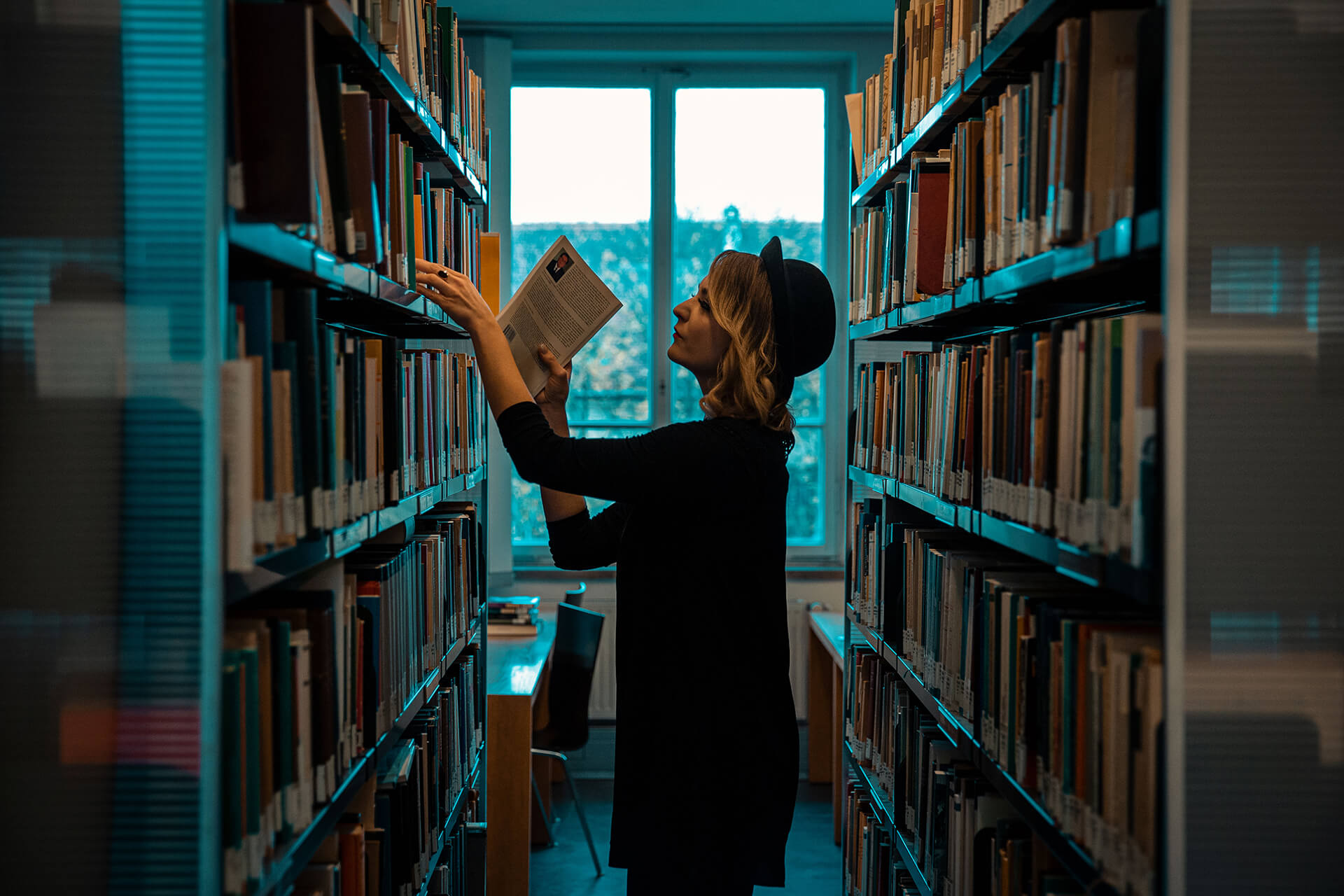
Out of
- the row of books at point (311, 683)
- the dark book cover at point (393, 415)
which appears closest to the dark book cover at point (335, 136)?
the dark book cover at point (393, 415)

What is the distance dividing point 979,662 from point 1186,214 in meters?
0.91

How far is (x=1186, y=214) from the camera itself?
1028mm

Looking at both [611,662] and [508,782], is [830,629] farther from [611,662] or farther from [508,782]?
[508,782]

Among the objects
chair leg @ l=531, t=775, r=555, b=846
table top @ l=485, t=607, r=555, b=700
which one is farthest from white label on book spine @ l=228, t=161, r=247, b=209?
chair leg @ l=531, t=775, r=555, b=846

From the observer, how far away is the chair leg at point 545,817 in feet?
12.2

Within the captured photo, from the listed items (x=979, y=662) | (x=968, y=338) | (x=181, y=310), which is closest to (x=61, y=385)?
(x=181, y=310)

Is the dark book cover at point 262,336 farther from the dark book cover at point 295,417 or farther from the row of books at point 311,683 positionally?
the row of books at point 311,683

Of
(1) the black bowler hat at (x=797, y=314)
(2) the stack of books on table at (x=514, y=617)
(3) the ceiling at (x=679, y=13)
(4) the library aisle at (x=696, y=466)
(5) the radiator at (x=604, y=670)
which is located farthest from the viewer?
(5) the radiator at (x=604, y=670)

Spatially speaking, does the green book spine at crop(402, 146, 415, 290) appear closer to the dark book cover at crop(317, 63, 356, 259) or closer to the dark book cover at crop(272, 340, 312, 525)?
the dark book cover at crop(317, 63, 356, 259)

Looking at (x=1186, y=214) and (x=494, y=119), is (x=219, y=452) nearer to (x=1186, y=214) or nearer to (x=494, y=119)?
(x=1186, y=214)

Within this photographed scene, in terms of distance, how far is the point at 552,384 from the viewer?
1965mm

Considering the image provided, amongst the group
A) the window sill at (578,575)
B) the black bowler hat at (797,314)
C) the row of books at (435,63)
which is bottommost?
the window sill at (578,575)

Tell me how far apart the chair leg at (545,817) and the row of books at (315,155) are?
2.43 metres

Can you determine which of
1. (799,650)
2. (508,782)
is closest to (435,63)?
(508,782)
